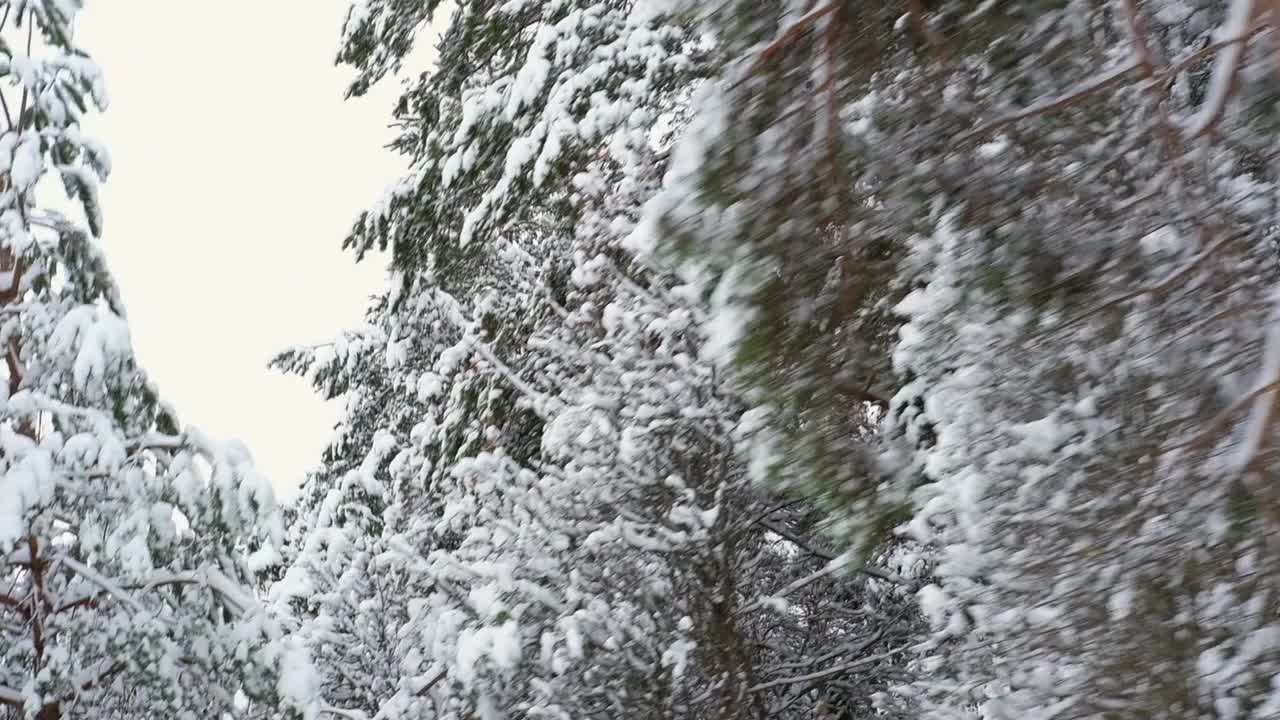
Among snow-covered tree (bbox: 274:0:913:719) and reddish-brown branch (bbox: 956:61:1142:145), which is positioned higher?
reddish-brown branch (bbox: 956:61:1142:145)

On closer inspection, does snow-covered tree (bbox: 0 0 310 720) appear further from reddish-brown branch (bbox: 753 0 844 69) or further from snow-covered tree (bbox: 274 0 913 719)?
reddish-brown branch (bbox: 753 0 844 69)

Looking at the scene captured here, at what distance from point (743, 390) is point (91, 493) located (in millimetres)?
3678

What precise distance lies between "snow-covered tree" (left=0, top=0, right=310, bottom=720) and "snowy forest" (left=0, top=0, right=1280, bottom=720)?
21mm

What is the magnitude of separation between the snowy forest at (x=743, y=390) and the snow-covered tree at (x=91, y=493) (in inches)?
0.8

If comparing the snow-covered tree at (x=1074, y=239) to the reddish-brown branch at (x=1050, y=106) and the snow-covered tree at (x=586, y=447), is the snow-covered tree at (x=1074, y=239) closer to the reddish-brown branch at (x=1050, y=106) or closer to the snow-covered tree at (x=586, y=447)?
the reddish-brown branch at (x=1050, y=106)

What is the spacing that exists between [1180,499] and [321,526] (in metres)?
11.3

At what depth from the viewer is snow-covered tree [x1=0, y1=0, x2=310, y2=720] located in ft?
16.7

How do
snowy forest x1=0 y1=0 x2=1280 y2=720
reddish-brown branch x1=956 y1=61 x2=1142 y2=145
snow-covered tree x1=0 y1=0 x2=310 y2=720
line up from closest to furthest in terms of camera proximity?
reddish-brown branch x1=956 y1=61 x2=1142 y2=145
snowy forest x1=0 y1=0 x2=1280 y2=720
snow-covered tree x1=0 y1=0 x2=310 y2=720

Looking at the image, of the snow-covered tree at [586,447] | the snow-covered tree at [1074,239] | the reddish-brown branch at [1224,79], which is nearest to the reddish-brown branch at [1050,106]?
the snow-covered tree at [1074,239]

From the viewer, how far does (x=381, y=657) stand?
10.5m

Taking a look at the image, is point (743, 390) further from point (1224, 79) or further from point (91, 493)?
point (91, 493)

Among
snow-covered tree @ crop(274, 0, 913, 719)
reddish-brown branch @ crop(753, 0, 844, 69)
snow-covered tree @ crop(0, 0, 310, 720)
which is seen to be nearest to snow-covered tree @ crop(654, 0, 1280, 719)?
reddish-brown branch @ crop(753, 0, 844, 69)

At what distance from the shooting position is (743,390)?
2.96 m

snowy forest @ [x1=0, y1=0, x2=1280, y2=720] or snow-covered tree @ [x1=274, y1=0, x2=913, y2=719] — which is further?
snow-covered tree @ [x1=274, y1=0, x2=913, y2=719]
